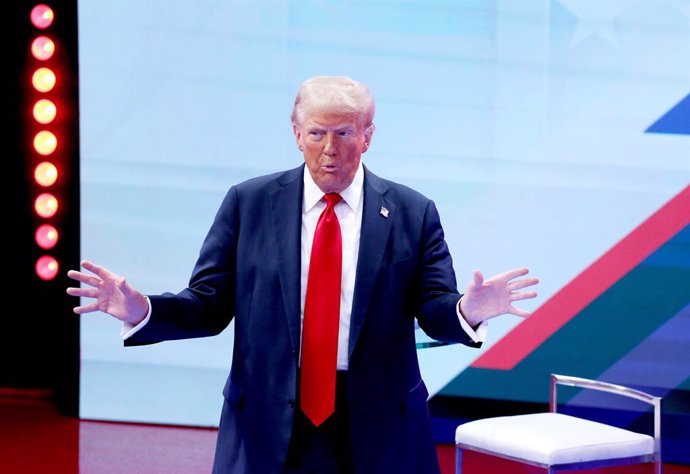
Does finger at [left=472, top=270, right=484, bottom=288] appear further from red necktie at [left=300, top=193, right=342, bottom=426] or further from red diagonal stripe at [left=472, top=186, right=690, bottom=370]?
red diagonal stripe at [left=472, top=186, right=690, bottom=370]

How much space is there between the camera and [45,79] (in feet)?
16.1

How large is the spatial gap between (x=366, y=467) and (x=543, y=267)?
244 cm

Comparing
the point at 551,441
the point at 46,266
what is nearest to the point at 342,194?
the point at 551,441

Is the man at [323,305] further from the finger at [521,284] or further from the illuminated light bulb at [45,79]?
the illuminated light bulb at [45,79]

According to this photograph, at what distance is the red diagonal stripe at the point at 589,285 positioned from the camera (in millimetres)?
4414

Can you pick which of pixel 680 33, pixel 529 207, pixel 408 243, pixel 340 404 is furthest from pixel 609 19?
pixel 340 404

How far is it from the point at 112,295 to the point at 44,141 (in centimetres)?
288

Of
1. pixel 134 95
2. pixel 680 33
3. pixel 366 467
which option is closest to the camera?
pixel 366 467

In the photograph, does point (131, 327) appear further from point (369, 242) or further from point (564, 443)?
point (564, 443)

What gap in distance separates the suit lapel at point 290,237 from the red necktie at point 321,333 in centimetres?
3

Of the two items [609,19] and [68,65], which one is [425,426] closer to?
[609,19]

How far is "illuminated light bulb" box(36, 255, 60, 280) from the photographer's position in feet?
16.1

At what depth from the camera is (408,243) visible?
7.76 ft

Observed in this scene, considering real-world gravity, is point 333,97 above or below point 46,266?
above
